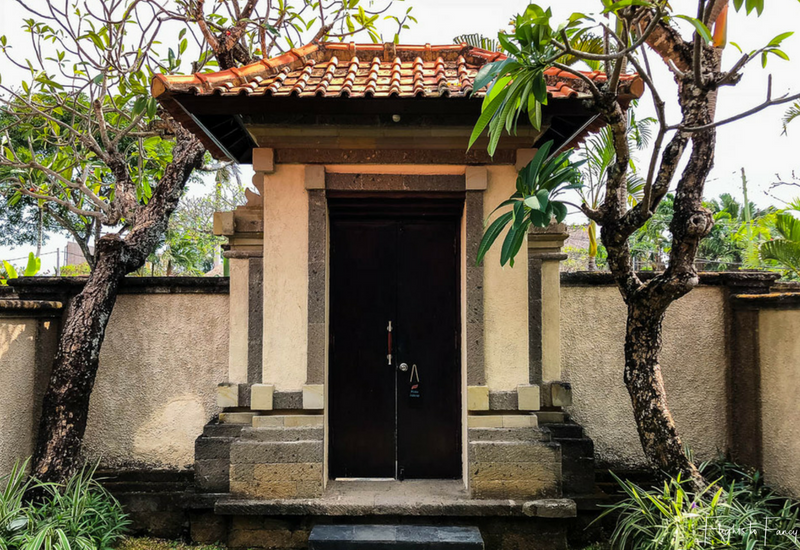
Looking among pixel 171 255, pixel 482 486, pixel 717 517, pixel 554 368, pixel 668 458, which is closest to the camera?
pixel 717 517

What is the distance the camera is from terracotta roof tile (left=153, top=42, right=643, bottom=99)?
12.0 ft

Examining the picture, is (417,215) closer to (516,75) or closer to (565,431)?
(516,75)

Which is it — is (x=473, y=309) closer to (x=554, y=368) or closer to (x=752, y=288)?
(x=554, y=368)

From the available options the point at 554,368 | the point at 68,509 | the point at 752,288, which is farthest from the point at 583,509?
the point at 68,509

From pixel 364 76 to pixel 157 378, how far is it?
3.37 m

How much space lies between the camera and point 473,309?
411cm

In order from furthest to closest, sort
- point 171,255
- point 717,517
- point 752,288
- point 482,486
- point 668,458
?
point 171,255, point 752,288, point 482,486, point 668,458, point 717,517

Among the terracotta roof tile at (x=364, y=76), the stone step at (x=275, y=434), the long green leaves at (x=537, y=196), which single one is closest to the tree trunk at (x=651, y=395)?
the long green leaves at (x=537, y=196)

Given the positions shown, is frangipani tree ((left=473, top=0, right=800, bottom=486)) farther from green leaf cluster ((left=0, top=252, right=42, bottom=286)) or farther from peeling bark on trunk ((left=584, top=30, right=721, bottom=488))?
green leaf cluster ((left=0, top=252, right=42, bottom=286))

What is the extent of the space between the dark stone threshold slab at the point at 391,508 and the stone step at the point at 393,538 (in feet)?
0.50

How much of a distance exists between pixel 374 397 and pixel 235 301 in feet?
4.85

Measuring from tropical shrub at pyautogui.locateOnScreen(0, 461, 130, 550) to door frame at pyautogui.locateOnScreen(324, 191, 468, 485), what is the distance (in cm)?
174

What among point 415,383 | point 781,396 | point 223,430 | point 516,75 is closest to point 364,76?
point 516,75

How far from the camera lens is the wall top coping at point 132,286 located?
468 cm
